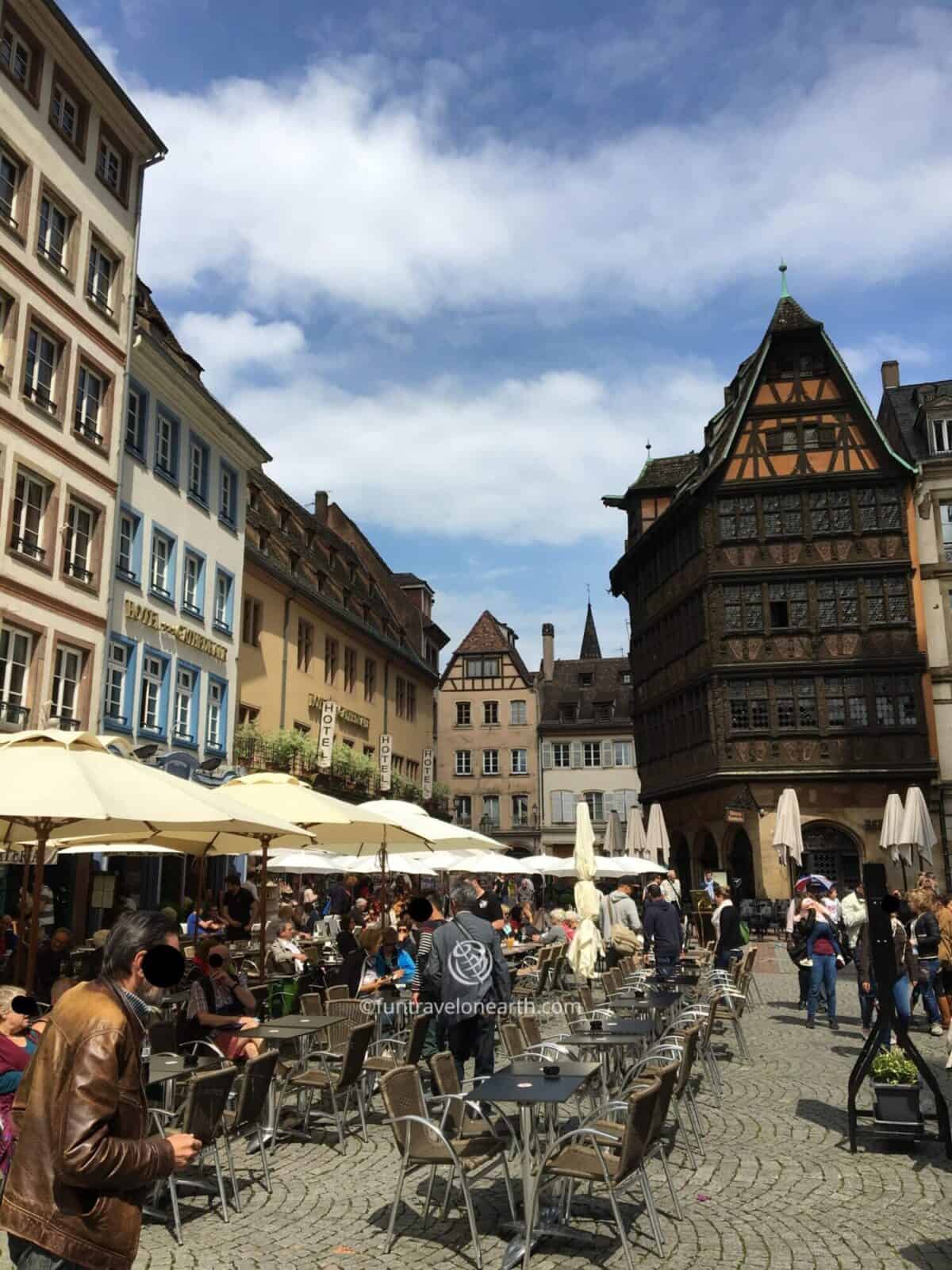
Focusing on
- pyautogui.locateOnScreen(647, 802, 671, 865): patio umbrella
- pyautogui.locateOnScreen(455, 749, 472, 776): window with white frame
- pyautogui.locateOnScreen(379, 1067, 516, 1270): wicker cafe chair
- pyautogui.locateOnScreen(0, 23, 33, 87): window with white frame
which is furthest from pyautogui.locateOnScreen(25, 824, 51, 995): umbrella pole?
pyautogui.locateOnScreen(455, 749, 472, 776): window with white frame

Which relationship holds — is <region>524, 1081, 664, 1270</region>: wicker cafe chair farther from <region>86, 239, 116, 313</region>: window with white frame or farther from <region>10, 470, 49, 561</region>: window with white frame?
<region>86, 239, 116, 313</region>: window with white frame

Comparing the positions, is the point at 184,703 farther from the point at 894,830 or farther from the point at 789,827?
the point at 894,830

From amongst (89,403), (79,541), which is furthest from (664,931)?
(89,403)

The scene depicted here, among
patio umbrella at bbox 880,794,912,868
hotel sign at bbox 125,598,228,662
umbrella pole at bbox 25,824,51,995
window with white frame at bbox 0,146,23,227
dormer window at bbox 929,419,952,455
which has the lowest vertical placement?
umbrella pole at bbox 25,824,51,995

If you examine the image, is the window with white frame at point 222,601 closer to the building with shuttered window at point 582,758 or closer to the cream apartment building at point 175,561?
the cream apartment building at point 175,561

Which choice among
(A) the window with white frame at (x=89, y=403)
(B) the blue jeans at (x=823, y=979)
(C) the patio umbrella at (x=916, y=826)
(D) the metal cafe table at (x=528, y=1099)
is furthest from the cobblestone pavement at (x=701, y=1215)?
(A) the window with white frame at (x=89, y=403)

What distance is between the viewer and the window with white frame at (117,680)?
22188 millimetres

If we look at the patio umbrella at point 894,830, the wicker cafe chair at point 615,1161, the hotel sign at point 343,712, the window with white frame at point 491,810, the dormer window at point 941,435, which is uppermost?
the dormer window at point 941,435

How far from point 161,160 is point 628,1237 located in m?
24.6

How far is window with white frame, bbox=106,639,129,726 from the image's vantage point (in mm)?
22188

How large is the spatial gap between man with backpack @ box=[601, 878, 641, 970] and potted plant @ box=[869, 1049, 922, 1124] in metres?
10.7

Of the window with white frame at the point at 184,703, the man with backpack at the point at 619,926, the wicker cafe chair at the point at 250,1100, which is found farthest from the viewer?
the window with white frame at the point at 184,703

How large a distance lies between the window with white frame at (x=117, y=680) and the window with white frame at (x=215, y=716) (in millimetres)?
4043

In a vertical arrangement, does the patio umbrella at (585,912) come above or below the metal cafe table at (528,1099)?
above
